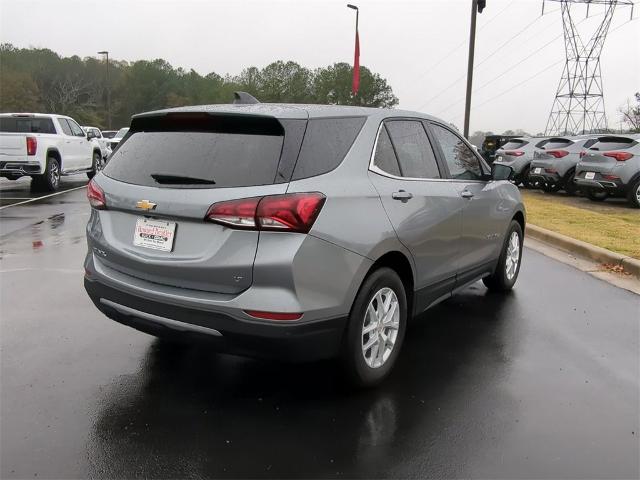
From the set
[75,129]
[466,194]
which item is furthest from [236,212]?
[75,129]

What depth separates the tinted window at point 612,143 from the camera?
13.7 metres

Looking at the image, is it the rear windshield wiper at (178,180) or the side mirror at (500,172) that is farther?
the side mirror at (500,172)

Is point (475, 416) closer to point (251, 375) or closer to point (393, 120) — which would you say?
point (251, 375)

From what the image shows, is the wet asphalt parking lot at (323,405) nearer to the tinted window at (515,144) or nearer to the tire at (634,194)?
the tire at (634,194)

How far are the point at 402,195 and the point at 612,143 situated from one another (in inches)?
485

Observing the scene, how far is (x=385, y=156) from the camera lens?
12.5ft

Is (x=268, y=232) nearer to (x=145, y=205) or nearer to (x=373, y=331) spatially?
(x=145, y=205)

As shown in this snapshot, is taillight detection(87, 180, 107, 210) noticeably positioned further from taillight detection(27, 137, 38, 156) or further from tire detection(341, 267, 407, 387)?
taillight detection(27, 137, 38, 156)

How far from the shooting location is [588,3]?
4169 centimetres

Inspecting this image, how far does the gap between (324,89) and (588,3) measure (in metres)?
68.1

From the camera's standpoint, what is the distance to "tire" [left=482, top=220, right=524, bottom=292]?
19.1 feet

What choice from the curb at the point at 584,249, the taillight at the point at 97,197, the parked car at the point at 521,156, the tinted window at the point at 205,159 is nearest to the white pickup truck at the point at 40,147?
the curb at the point at 584,249

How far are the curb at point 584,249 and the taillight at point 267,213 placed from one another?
5424mm

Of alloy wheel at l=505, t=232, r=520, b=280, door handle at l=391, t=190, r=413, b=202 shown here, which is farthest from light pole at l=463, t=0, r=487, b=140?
door handle at l=391, t=190, r=413, b=202
